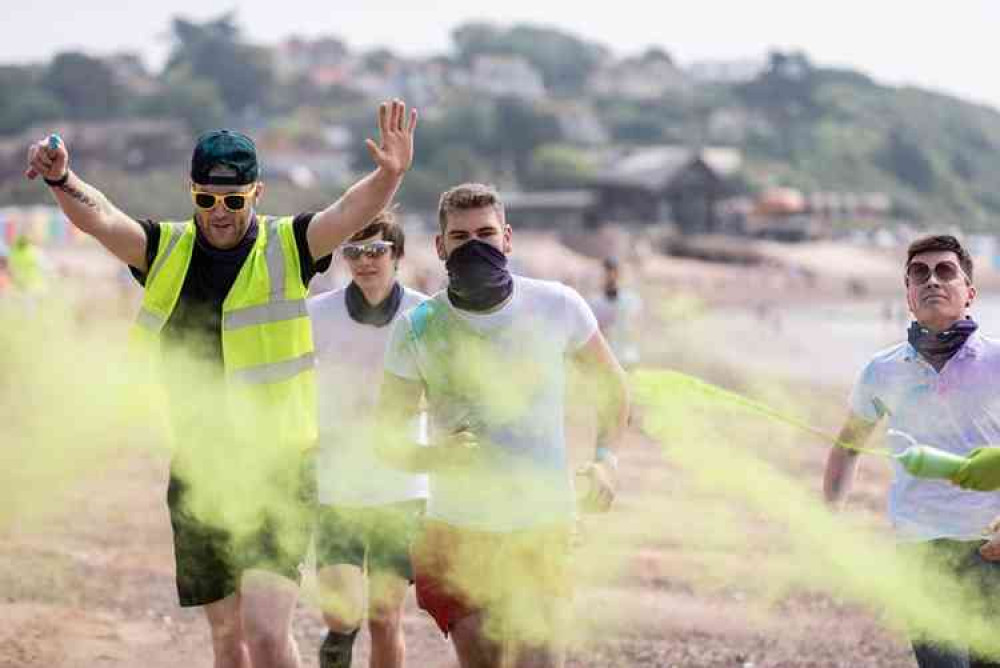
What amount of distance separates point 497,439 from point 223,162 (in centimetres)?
121

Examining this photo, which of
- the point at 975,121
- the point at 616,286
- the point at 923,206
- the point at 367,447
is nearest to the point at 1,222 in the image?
the point at 616,286

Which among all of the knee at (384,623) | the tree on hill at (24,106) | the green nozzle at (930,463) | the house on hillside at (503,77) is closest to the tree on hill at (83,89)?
the tree on hill at (24,106)

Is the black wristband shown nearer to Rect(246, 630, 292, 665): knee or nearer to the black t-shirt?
the black t-shirt

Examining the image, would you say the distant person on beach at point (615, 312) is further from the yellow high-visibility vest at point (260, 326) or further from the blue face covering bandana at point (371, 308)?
the yellow high-visibility vest at point (260, 326)

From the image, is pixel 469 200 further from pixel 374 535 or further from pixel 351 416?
pixel 374 535

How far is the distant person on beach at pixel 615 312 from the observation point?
1134 centimetres

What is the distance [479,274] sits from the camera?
144 inches

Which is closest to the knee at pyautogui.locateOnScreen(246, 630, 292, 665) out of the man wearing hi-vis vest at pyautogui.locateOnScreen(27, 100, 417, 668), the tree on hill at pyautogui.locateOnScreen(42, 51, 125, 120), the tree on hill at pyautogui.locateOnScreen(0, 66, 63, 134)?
the man wearing hi-vis vest at pyautogui.locateOnScreen(27, 100, 417, 668)

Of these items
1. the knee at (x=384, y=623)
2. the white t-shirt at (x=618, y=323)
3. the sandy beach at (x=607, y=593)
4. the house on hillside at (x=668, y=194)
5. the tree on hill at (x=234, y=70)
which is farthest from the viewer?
the tree on hill at (x=234, y=70)

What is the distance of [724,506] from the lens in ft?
34.4

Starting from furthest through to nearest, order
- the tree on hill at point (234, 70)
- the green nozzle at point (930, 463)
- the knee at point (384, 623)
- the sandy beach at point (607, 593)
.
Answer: the tree on hill at point (234, 70) < the sandy beach at point (607, 593) < the knee at point (384, 623) < the green nozzle at point (930, 463)

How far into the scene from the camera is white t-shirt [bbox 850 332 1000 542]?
153 inches

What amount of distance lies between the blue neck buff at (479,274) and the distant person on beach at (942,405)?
4.50ft

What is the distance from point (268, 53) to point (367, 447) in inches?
5811
